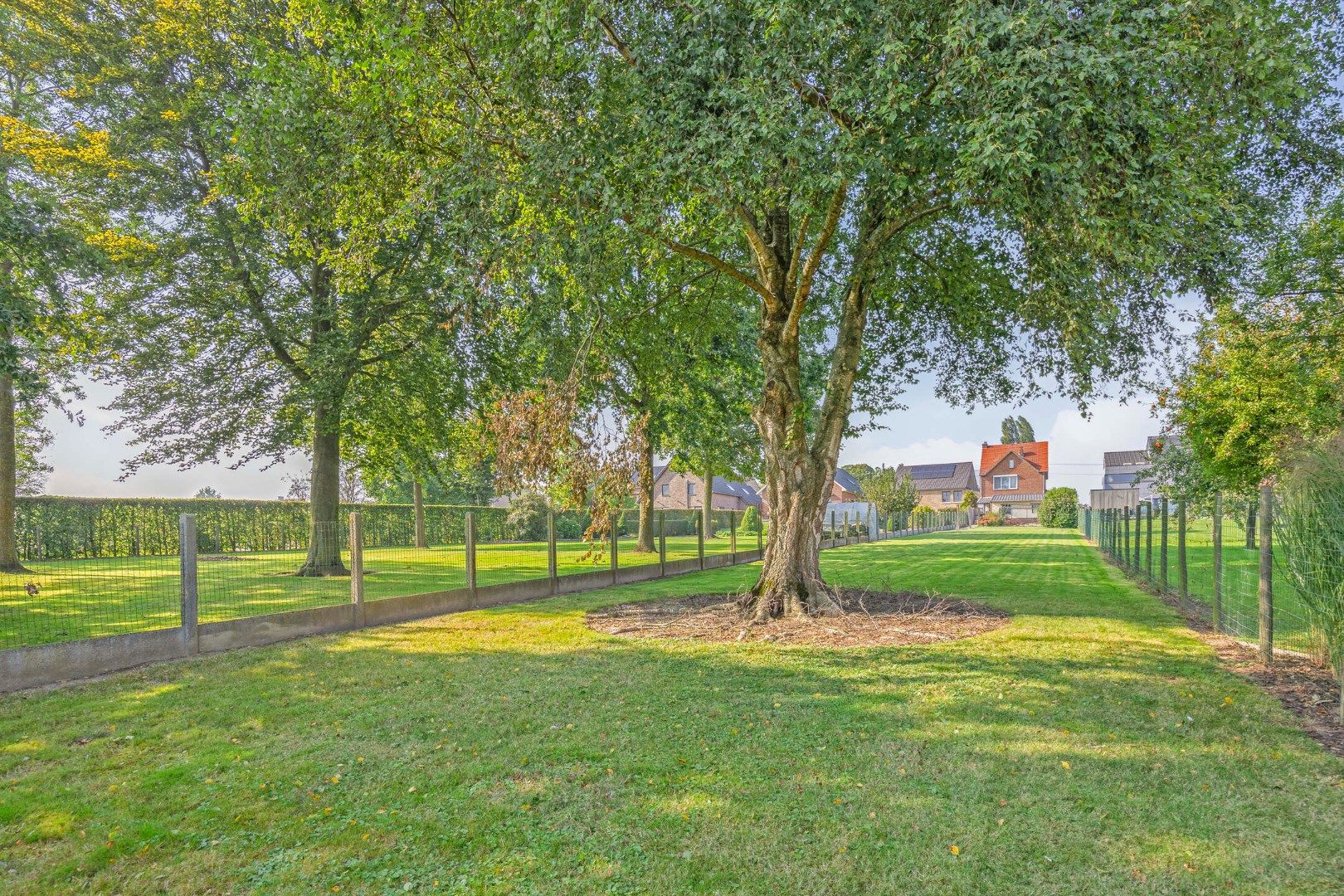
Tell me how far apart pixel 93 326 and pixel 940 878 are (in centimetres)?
1808

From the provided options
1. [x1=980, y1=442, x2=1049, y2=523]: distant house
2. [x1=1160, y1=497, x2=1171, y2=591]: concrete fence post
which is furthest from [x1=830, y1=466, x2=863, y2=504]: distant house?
[x1=1160, y1=497, x2=1171, y2=591]: concrete fence post

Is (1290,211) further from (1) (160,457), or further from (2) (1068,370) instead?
(1) (160,457)

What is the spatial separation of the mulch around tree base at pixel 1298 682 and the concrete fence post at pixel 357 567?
33.0ft

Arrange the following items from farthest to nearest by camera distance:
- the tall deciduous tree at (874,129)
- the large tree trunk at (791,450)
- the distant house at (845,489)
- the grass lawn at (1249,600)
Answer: the distant house at (845,489), the large tree trunk at (791,450), the grass lawn at (1249,600), the tall deciduous tree at (874,129)

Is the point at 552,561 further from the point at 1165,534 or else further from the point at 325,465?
the point at 1165,534

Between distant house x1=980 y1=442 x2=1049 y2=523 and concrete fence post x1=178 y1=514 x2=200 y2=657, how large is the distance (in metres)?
76.1

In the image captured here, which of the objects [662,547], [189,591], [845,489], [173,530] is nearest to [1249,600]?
[662,547]

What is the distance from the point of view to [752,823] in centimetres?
350

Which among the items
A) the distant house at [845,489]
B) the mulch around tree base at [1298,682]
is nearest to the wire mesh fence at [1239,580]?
the mulch around tree base at [1298,682]

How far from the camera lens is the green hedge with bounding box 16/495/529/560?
8.39 meters

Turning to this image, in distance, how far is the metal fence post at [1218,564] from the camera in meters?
8.68

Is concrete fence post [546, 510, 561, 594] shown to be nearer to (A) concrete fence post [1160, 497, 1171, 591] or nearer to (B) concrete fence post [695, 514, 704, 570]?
(B) concrete fence post [695, 514, 704, 570]

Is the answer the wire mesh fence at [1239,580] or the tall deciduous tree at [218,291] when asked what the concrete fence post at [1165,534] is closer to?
the wire mesh fence at [1239,580]

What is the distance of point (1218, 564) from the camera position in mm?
8852
